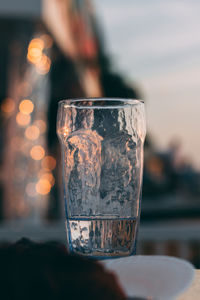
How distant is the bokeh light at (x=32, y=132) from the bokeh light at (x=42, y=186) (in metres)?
0.46

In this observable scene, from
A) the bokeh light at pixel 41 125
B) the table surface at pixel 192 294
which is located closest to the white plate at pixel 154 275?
the table surface at pixel 192 294

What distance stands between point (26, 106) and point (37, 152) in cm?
51

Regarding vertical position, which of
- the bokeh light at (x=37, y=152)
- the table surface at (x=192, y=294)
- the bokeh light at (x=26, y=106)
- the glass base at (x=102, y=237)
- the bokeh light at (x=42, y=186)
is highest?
the bokeh light at (x=26, y=106)

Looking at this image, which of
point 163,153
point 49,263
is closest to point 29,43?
point 49,263

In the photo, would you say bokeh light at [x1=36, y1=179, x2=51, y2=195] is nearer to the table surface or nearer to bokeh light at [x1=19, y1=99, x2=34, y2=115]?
bokeh light at [x1=19, y1=99, x2=34, y2=115]

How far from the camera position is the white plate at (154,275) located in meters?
0.38

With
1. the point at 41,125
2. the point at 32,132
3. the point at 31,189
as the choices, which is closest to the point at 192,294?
the point at 31,189

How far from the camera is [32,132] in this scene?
174 inches

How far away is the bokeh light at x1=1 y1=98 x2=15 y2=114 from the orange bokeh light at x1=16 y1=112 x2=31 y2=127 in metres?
0.09

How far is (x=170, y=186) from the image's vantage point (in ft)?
46.1

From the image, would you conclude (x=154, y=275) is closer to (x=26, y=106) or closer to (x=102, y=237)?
(x=102, y=237)

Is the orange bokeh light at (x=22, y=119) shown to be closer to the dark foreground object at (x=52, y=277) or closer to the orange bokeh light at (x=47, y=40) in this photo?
the orange bokeh light at (x=47, y=40)

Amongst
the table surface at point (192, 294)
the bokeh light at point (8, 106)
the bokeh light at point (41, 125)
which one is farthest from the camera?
the bokeh light at point (41, 125)

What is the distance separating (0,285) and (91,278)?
0.06 metres
